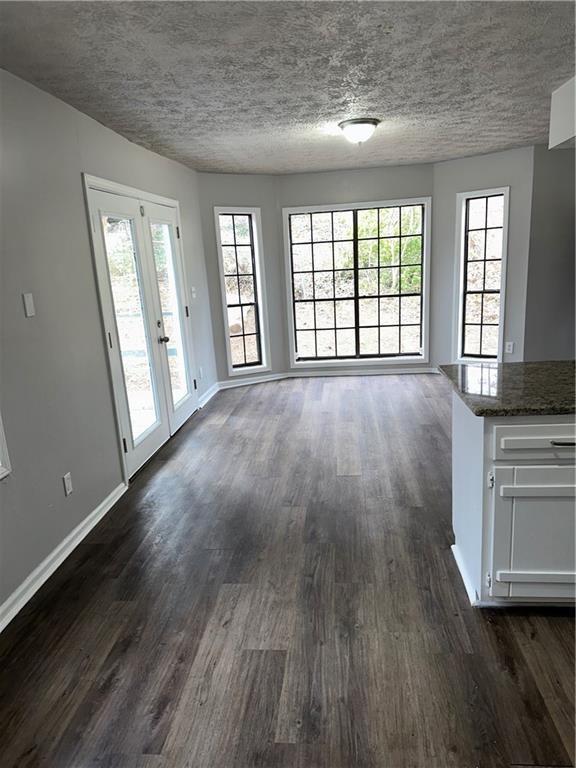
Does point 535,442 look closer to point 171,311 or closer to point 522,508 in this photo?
point 522,508

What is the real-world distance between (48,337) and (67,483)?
0.85 metres

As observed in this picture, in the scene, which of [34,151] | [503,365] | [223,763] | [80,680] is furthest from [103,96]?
[223,763]

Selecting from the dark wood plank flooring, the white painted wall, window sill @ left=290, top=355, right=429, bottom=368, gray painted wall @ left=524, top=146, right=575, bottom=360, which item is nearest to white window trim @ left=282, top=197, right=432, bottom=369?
window sill @ left=290, top=355, right=429, bottom=368

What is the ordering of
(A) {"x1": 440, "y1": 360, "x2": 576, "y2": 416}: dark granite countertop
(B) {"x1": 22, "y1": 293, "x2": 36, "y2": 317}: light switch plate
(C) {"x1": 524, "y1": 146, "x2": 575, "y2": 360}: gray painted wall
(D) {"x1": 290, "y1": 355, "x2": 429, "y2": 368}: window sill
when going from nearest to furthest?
(A) {"x1": 440, "y1": 360, "x2": 576, "y2": 416}: dark granite countertop
(B) {"x1": 22, "y1": 293, "x2": 36, "y2": 317}: light switch plate
(C) {"x1": 524, "y1": 146, "x2": 575, "y2": 360}: gray painted wall
(D) {"x1": 290, "y1": 355, "x2": 429, "y2": 368}: window sill

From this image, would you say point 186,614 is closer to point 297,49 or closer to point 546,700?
point 546,700

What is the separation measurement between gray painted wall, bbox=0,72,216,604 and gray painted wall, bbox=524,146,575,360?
4.27 meters

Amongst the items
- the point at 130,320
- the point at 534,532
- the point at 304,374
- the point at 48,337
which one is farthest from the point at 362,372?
the point at 534,532

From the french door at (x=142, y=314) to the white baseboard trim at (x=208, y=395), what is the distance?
43cm

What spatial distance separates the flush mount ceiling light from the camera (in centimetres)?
353

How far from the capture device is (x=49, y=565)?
2.56m

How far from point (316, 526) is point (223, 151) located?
348 centimetres

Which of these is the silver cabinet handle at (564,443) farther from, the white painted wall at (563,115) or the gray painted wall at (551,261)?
the gray painted wall at (551,261)

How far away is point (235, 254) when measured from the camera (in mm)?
5953

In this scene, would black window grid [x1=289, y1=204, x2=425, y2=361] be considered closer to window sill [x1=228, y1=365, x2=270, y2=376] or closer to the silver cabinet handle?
window sill [x1=228, y1=365, x2=270, y2=376]
